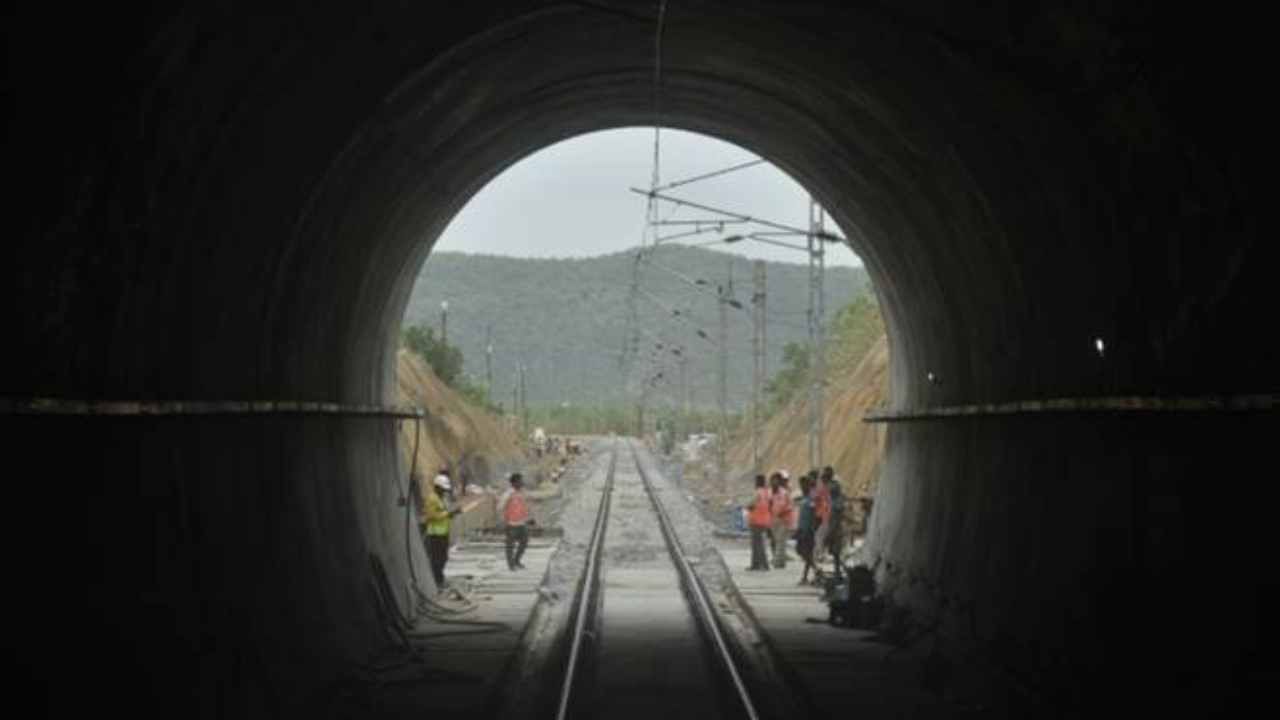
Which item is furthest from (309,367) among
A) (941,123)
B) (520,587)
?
(520,587)

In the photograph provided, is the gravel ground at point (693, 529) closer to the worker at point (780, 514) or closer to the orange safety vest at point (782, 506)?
the worker at point (780, 514)

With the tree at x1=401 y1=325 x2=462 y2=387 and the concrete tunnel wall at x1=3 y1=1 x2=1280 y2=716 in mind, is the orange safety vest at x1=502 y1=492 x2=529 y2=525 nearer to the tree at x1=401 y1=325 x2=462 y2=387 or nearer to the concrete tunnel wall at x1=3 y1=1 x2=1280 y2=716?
the concrete tunnel wall at x1=3 y1=1 x2=1280 y2=716

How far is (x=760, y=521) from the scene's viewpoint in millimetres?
31625

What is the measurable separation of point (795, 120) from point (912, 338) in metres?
3.57

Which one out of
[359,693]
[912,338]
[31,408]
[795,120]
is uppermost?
[795,120]

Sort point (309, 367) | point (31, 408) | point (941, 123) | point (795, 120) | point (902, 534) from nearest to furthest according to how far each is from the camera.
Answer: point (31, 408)
point (941, 123)
point (309, 367)
point (795, 120)
point (902, 534)

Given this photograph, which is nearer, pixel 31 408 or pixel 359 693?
pixel 31 408

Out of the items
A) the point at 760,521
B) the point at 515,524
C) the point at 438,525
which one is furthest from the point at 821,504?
the point at 515,524

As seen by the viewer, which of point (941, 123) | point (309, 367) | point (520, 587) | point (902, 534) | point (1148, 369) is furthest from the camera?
point (520, 587)

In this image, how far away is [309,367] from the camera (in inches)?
706

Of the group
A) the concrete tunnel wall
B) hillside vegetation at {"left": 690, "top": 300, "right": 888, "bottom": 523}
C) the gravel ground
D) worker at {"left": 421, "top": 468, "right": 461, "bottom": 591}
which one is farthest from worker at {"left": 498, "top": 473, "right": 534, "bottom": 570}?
the concrete tunnel wall

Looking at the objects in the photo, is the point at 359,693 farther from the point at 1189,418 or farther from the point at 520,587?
the point at 520,587

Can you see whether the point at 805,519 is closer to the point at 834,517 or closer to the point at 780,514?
the point at 834,517

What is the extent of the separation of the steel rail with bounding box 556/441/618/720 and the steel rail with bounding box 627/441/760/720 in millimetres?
1240
